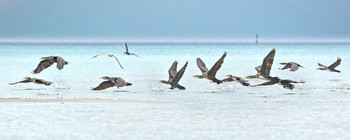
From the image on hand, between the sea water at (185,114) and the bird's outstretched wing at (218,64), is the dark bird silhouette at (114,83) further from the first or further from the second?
the bird's outstretched wing at (218,64)

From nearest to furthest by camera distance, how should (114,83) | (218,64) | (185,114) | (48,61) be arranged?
(185,114) < (218,64) < (114,83) < (48,61)

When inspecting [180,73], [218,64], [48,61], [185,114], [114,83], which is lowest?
[185,114]

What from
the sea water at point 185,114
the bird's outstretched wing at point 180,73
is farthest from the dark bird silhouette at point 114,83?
the bird's outstretched wing at point 180,73

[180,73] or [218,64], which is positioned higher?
[218,64]

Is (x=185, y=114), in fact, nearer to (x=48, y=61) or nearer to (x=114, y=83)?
(x=114, y=83)

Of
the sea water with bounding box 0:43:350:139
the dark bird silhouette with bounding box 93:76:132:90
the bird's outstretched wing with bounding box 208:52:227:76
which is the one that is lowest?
the sea water with bounding box 0:43:350:139

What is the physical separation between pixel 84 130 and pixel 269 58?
249 inches

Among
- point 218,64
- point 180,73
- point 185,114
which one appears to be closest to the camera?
point 185,114

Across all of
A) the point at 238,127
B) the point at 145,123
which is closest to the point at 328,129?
the point at 238,127

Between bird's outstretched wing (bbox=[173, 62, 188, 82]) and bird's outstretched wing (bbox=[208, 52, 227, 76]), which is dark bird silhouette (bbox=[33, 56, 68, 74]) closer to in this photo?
bird's outstretched wing (bbox=[173, 62, 188, 82])

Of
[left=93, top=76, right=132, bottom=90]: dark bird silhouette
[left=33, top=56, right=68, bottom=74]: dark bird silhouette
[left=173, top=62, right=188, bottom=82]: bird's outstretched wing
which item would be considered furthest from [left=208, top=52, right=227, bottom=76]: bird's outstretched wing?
[left=33, top=56, right=68, bottom=74]: dark bird silhouette

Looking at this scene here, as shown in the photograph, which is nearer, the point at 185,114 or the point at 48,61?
the point at 185,114

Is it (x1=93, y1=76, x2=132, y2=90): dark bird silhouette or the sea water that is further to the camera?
(x1=93, y1=76, x2=132, y2=90): dark bird silhouette

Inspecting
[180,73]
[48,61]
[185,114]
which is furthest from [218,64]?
[48,61]
